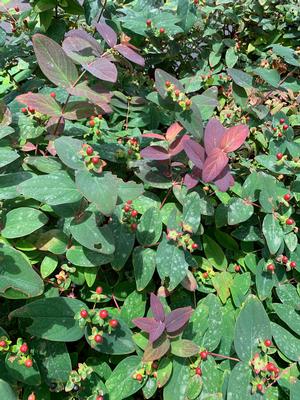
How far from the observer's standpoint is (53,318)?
34.1 inches

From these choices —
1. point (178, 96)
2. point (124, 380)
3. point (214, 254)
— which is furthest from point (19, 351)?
point (178, 96)

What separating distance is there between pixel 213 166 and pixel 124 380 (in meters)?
0.52

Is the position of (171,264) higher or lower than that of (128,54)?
lower

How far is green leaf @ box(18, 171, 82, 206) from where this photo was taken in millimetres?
863

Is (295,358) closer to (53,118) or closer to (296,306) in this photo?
(296,306)

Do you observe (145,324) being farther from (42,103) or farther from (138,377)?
(42,103)

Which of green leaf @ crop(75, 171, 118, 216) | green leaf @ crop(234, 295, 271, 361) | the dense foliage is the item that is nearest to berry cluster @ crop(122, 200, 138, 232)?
the dense foliage

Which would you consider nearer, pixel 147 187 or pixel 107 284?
pixel 107 284

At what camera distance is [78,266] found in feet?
3.21

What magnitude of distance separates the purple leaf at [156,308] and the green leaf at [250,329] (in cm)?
17

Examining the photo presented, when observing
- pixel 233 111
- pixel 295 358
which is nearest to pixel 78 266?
pixel 295 358

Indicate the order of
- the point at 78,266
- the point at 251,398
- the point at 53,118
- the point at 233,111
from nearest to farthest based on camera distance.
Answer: the point at 251,398
the point at 78,266
the point at 53,118
the point at 233,111

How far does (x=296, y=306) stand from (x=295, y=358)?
0.15 m

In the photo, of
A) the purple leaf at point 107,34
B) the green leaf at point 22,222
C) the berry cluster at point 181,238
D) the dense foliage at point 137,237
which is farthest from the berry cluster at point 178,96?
the green leaf at point 22,222
